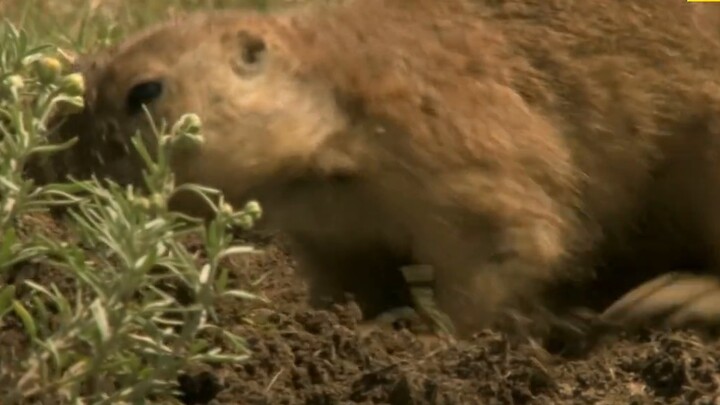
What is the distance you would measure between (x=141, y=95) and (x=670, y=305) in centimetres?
107

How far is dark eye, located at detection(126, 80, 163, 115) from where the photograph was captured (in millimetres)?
2359

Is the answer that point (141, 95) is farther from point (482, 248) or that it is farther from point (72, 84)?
point (482, 248)

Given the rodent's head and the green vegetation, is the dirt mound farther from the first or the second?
the rodent's head

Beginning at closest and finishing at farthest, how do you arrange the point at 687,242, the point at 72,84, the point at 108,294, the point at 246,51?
1. the point at 108,294
2. the point at 72,84
3. the point at 246,51
4. the point at 687,242

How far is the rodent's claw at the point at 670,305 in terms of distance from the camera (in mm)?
2500

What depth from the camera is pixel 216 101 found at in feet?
7.95

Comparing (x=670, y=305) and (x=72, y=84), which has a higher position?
(x=72, y=84)

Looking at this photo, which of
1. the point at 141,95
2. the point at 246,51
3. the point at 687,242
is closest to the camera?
the point at 141,95

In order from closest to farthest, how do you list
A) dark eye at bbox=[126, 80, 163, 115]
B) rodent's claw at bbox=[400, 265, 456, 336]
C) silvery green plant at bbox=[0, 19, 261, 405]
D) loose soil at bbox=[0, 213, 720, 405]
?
silvery green plant at bbox=[0, 19, 261, 405] → loose soil at bbox=[0, 213, 720, 405] → dark eye at bbox=[126, 80, 163, 115] → rodent's claw at bbox=[400, 265, 456, 336]

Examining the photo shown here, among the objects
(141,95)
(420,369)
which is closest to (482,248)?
(420,369)

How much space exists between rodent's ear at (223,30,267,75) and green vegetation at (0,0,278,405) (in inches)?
17.4

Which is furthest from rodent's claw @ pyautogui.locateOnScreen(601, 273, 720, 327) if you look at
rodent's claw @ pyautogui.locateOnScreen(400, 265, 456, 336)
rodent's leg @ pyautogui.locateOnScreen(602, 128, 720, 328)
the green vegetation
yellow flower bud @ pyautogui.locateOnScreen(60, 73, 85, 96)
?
yellow flower bud @ pyautogui.locateOnScreen(60, 73, 85, 96)

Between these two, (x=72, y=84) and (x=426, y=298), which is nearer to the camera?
(x=72, y=84)

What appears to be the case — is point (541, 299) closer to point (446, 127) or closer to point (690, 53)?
point (446, 127)
